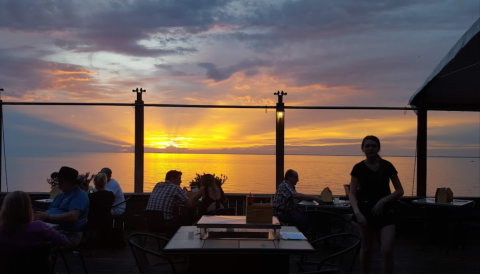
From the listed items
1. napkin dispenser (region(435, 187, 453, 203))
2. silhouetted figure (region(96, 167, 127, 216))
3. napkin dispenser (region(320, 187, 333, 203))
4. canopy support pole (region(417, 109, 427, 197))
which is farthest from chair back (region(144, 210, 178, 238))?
canopy support pole (region(417, 109, 427, 197))

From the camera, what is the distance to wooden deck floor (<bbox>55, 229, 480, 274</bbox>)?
237 inches

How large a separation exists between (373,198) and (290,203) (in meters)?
2.99

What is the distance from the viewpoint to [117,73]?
10414 mm

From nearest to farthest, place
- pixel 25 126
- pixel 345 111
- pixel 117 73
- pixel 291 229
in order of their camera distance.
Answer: pixel 291 229 → pixel 345 111 → pixel 25 126 → pixel 117 73

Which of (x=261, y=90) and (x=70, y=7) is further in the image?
(x=261, y=90)

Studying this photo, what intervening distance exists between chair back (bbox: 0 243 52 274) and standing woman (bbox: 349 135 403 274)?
261 cm

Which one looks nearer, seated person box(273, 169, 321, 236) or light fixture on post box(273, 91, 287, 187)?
seated person box(273, 169, 321, 236)

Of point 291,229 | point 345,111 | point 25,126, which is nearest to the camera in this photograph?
point 291,229

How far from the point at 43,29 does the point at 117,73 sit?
1760mm

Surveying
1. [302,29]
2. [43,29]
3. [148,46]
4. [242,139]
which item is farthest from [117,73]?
[302,29]

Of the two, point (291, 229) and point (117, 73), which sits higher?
point (117, 73)

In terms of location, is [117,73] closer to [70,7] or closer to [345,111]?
[70,7]

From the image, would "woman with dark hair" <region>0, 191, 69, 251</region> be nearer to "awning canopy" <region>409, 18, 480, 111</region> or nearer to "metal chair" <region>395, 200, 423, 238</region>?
"awning canopy" <region>409, 18, 480, 111</region>

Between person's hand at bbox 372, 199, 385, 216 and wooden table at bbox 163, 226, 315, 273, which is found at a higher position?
person's hand at bbox 372, 199, 385, 216
